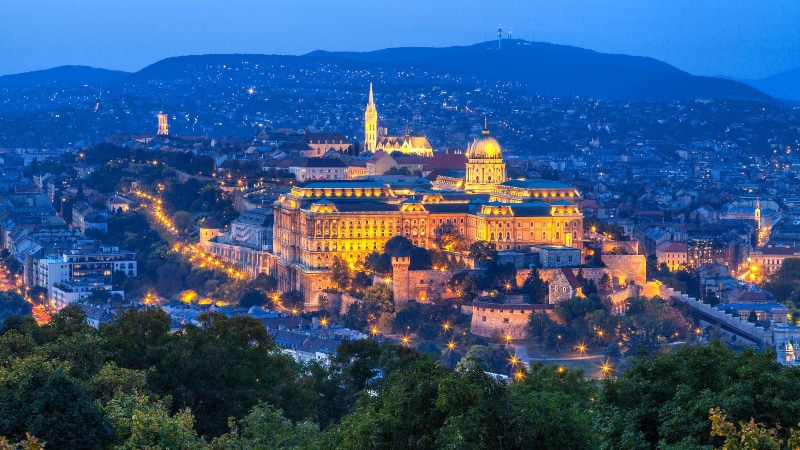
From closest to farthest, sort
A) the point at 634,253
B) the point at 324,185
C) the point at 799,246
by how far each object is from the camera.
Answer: the point at 634,253
the point at 324,185
the point at 799,246

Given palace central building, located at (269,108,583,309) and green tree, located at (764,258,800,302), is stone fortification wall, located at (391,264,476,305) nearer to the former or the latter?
palace central building, located at (269,108,583,309)

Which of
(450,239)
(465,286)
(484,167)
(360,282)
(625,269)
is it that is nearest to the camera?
(465,286)

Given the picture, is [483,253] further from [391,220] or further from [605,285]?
[391,220]

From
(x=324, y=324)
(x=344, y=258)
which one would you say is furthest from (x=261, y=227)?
(x=324, y=324)

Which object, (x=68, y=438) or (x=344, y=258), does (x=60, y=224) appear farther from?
(x=68, y=438)

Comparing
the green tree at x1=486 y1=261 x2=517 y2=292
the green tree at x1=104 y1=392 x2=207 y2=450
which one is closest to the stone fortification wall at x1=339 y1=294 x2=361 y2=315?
the green tree at x1=486 y1=261 x2=517 y2=292

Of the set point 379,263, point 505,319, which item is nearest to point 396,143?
point 379,263
